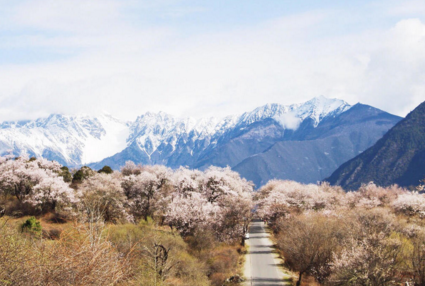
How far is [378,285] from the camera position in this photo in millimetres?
23906

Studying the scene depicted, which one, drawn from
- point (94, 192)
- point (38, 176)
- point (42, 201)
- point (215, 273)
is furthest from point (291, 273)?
point (38, 176)

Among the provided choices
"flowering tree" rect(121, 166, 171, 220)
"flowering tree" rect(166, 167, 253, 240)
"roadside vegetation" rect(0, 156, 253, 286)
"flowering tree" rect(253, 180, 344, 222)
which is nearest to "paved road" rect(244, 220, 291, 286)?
"roadside vegetation" rect(0, 156, 253, 286)

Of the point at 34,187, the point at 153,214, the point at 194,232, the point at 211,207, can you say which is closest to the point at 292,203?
the point at 211,207

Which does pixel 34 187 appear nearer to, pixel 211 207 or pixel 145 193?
pixel 145 193

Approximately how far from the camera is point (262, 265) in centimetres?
4578

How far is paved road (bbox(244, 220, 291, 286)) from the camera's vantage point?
39.0m

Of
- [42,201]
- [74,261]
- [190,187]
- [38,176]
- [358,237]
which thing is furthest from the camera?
[190,187]

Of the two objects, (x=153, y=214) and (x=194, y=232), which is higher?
(x=153, y=214)

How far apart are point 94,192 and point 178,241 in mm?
19082

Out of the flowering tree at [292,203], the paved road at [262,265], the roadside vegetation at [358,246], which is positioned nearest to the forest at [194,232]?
the roadside vegetation at [358,246]

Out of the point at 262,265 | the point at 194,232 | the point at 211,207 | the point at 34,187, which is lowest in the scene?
the point at 262,265

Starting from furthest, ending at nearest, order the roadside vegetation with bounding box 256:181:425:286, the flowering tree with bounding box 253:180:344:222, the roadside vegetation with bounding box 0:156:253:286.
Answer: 1. the flowering tree with bounding box 253:180:344:222
2. the roadside vegetation with bounding box 0:156:253:286
3. the roadside vegetation with bounding box 256:181:425:286

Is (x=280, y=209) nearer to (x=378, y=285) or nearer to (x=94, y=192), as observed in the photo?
(x=94, y=192)

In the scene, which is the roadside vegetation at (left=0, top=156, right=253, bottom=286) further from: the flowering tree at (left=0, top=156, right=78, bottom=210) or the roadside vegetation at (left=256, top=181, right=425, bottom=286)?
the roadside vegetation at (left=256, top=181, right=425, bottom=286)
